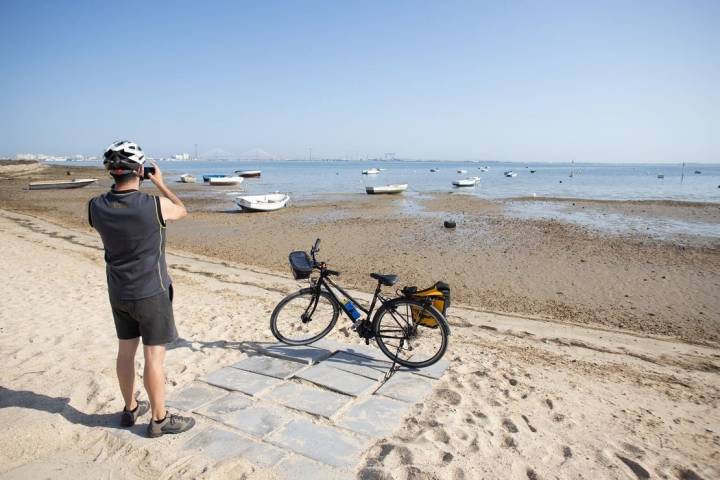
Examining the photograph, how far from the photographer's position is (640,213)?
2497cm

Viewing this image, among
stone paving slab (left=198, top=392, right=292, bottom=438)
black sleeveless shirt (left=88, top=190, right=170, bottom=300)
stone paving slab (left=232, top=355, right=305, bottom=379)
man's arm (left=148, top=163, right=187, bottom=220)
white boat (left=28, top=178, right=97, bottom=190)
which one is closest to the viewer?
black sleeveless shirt (left=88, top=190, right=170, bottom=300)

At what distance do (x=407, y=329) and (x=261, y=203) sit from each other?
65.0ft

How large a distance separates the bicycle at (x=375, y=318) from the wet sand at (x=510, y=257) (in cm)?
382

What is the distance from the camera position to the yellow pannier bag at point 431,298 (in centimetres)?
475

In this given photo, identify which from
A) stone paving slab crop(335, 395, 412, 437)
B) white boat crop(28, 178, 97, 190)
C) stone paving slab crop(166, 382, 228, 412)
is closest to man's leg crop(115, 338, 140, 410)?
stone paving slab crop(166, 382, 228, 412)

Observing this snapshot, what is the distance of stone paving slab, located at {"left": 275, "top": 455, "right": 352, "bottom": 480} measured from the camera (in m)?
2.99

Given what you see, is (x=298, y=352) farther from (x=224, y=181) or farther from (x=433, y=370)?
(x=224, y=181)

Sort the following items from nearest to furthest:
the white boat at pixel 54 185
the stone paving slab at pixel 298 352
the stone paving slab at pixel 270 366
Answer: the stone paving slab at pixel 270 366 → the stone paving slab at pixel 298 352 → the white boat at pixel 54 185

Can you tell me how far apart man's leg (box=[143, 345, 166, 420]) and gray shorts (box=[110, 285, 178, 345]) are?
79 mm

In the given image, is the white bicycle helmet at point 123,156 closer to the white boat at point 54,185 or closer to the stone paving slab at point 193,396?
the stone paving slab at point 193,396

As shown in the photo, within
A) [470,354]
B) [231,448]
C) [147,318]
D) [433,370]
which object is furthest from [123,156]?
[470,354]

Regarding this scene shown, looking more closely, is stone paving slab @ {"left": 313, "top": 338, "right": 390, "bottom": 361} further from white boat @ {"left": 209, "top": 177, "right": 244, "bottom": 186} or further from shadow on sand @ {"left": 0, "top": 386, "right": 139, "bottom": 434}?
white boat @ {"left": 209, "top": 177, "right": 244, "bottom": 186}

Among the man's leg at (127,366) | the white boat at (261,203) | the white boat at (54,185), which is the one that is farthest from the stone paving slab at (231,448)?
the white boat at (54,185)

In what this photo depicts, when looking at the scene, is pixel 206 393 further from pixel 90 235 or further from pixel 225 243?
pixel 90 235
